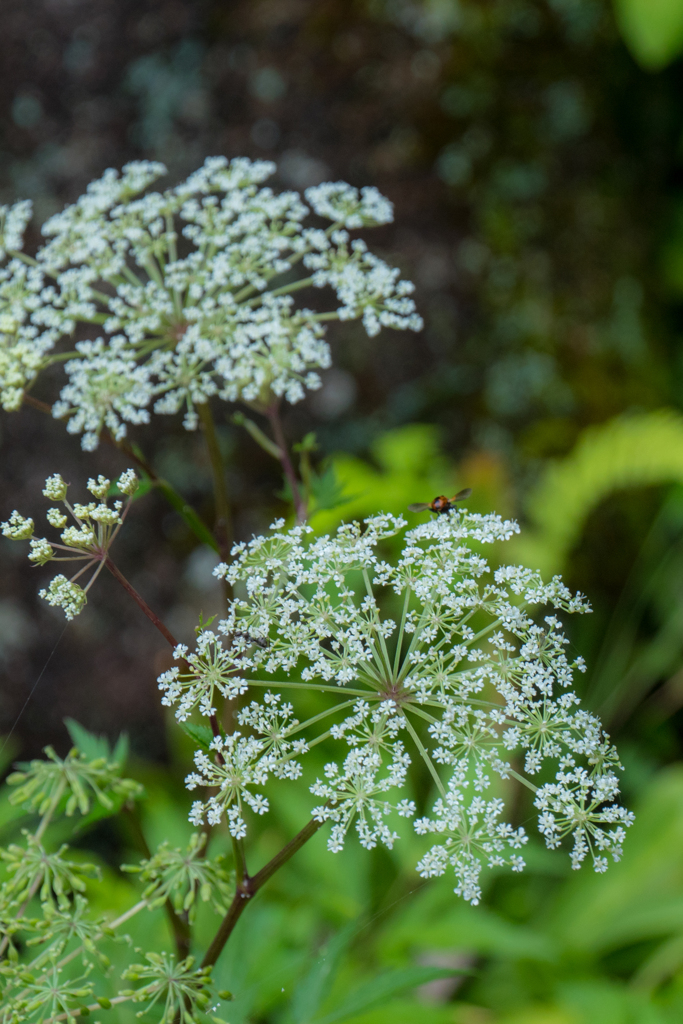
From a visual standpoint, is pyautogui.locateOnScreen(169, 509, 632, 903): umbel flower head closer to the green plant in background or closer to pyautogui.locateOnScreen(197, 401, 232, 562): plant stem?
the green plant in background

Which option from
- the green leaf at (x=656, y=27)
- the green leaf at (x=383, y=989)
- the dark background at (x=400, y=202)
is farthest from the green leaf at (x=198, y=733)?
the green leaf at (x=656, y=27)

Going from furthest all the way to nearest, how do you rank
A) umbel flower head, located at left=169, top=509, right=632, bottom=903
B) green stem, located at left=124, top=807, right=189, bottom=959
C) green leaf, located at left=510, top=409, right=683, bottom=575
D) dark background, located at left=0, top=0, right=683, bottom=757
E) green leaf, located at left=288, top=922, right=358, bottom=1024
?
green leaf, located at left=510, top=409, right=683, bottom=575 → dark background, located at left=0, top=0, right=683, bottom=757 → green leaf, located at left=288, top=922, right=358, bottom=1024 → green stem, located at left=124, top=807, right=189, bottom=959 → umbel flower head, located at left=169, top=509, right=632, bottom=903

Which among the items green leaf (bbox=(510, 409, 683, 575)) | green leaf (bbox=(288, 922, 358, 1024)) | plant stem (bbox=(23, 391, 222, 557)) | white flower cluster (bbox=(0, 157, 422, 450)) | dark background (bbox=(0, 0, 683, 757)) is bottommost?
green leaf (bbox=(288, 922, 358, 1024))

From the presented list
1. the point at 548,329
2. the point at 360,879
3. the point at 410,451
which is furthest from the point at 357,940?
the point at 548,329

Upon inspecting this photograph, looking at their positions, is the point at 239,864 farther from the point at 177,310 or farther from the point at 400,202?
the point at 400,202

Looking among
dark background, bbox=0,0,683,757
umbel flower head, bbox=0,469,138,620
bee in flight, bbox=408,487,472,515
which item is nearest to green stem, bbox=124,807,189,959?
umbel flower head, bbox=0,469,138,620

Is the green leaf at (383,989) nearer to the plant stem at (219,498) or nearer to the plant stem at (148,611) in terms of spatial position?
the plant stem at (148,611)

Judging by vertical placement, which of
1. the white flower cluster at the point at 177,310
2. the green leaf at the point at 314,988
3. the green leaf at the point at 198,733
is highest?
the white flower cluster at the point at 177,310

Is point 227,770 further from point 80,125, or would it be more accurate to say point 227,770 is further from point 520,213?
point 520,213
